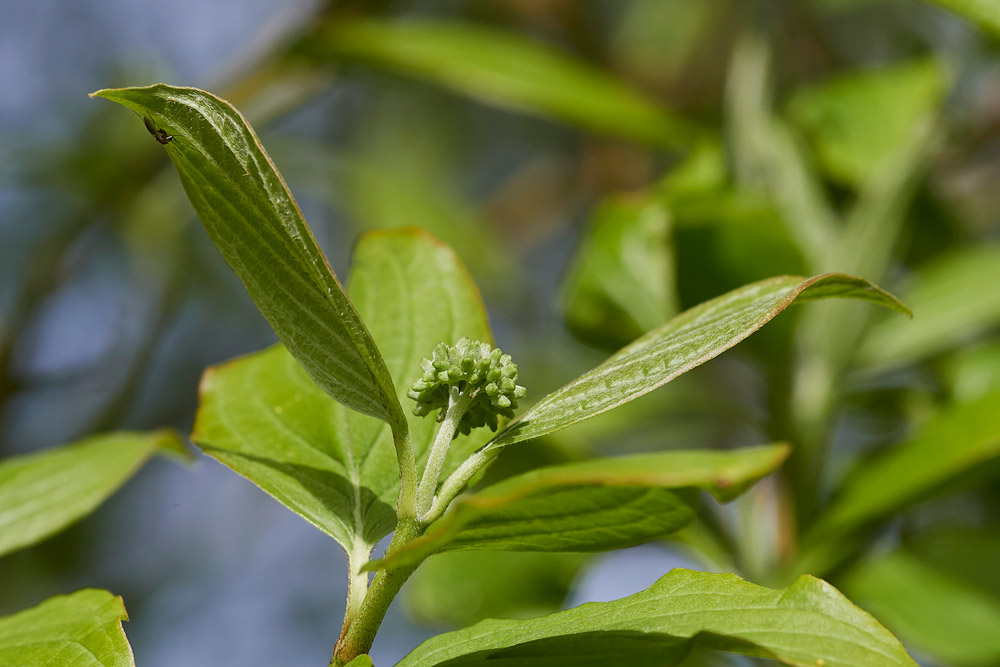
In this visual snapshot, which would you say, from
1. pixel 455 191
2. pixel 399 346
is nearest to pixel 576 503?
pixel 399 346

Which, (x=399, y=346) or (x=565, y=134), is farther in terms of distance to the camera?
(x=565, y=134)

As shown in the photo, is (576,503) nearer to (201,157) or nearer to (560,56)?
(201,157)

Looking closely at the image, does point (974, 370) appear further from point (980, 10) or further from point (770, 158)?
point (980, 10)

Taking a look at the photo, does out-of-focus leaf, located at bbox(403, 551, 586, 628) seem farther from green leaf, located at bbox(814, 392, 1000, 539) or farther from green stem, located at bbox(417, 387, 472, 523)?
green stem, located at bbox(417, 387, 472, 523)

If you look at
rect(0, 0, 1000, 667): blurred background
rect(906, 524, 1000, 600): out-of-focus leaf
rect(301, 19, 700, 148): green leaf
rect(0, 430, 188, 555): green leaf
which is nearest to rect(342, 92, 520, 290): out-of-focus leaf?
rect(0, 0, 1000, 667): blurred background

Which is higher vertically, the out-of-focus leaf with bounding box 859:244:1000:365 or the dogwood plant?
the out-of-focus leaf with bounding box 859:244:1000:365

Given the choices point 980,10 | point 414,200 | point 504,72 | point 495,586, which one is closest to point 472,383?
point 980,10

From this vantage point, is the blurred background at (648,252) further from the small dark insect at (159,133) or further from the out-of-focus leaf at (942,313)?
the small dark insect at (159,133)
